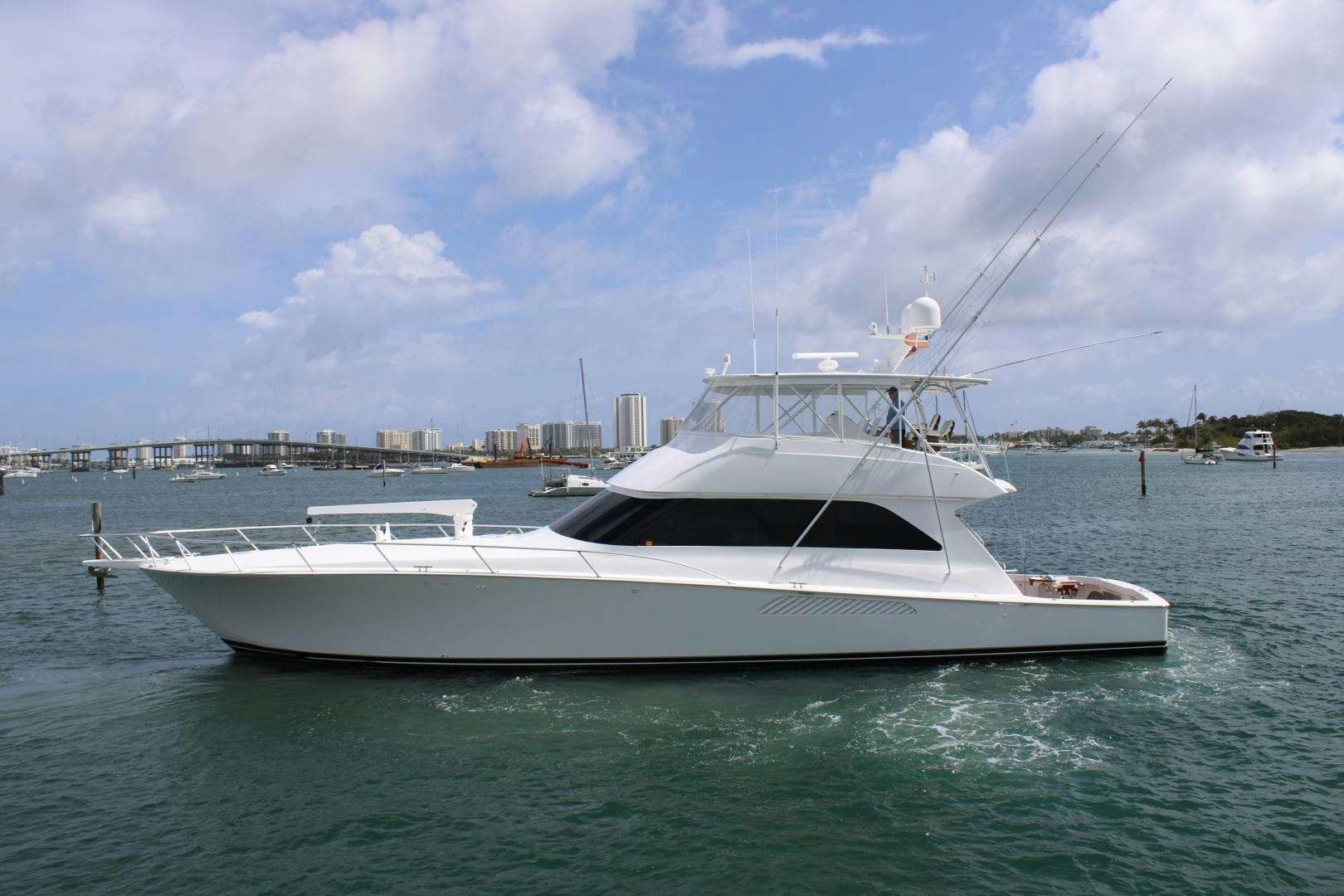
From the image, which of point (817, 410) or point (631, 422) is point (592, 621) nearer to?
point (817, 410)

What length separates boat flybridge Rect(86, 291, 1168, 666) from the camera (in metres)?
8.75

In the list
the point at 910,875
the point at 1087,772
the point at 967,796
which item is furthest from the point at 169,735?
the point at 1087,772

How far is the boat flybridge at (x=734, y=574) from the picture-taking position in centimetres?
875

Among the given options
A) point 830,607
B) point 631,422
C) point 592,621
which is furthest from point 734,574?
point 631,422

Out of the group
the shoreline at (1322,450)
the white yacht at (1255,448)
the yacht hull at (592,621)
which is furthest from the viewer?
the shoreline at (1322,450)

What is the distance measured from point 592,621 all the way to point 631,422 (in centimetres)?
9795

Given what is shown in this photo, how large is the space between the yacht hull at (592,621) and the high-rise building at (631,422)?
71.1 m

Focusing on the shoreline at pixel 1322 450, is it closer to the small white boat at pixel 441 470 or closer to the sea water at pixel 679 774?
the small white boat at pixel 441 470

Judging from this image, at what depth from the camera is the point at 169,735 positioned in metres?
7.63

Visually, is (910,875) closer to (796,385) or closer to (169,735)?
(796,385)

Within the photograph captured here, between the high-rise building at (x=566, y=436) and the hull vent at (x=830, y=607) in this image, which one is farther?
the high-rise building at (x=566, y=436)

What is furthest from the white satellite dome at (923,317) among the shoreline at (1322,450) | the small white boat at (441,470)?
the shoreline at (1322,450)

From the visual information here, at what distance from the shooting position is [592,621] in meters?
8.77

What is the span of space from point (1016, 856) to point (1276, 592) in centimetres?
1256
